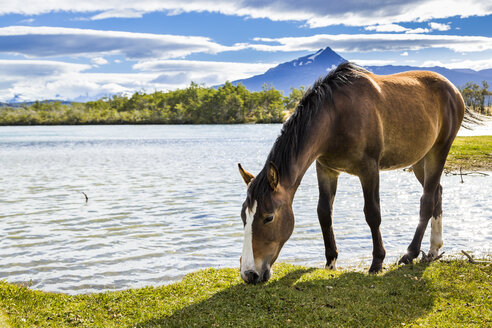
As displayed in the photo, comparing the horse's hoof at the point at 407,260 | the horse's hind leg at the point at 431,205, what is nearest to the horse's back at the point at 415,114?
the horse's hind leg at the point at 431,205

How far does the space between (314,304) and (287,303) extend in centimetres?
32

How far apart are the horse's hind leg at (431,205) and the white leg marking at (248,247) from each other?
3.63 metres

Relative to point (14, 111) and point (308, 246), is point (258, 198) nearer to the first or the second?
point (308, 246)

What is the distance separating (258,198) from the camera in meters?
5.17

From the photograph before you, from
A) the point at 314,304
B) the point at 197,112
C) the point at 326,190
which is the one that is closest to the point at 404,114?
the point at 326,190

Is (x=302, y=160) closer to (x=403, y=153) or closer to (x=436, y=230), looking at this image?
(x=403, y=153)

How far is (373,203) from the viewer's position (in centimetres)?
636

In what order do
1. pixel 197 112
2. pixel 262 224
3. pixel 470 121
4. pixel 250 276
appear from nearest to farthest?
pixel 250 276 < pixel 262 224 < pixel 470 121 < pixel 197 112

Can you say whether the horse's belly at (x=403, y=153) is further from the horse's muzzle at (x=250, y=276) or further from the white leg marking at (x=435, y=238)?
the horse's muzzle at (x=250, y=276)

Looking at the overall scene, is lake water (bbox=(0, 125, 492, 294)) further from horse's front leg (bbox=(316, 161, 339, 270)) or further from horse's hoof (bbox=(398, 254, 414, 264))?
horse's front leg (bbox=(316, 161, 339, 270))

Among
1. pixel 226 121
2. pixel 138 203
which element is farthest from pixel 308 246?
pixel 226 121

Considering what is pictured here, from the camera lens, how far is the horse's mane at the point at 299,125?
17.3 feet

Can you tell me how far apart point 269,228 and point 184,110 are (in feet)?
518

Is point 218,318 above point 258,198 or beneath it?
beneath
